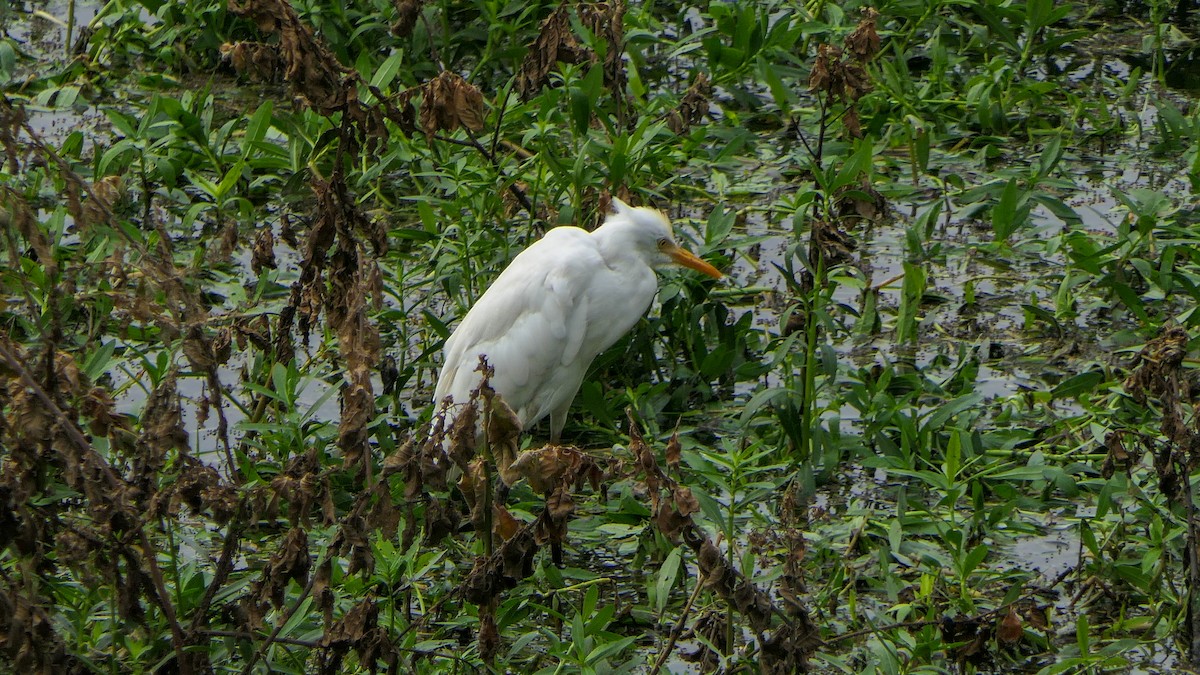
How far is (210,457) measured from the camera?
14.7 feet

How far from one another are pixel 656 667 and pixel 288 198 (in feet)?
10.2

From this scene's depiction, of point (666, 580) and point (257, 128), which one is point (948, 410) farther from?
point (257, 128)

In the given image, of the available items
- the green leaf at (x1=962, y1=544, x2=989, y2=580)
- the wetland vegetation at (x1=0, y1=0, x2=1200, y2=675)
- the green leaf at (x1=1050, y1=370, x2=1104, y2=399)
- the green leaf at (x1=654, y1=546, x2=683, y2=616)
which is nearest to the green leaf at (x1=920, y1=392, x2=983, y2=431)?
the wetland vegetation at (x1=0, y1=0, x2=1200, y2=675)

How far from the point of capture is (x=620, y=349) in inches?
184

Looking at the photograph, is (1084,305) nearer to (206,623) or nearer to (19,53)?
(206,623)

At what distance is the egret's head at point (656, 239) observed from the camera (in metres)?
4.34

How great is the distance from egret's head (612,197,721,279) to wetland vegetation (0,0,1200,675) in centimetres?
23

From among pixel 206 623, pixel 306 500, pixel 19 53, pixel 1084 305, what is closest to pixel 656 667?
pixel 306 500

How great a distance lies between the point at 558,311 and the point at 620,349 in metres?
0.47

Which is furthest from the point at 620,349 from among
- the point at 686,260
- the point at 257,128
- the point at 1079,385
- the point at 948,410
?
the point at 257,128

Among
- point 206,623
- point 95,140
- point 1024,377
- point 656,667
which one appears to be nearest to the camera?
point 656,667

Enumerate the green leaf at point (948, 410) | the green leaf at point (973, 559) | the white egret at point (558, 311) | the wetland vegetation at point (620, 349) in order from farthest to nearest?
the white egret at point (558, 311) → the green leaf at point (948, 410) → the green leaf at point (973, 559) → the wetland vegetation at point (620, 349)

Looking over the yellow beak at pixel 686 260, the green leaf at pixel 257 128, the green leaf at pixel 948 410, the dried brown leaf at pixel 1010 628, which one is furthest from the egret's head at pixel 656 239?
the green leaf at pixel 257 128

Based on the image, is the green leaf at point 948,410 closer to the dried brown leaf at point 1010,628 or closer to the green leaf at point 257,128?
the dried brown leaf at point 1010,628
